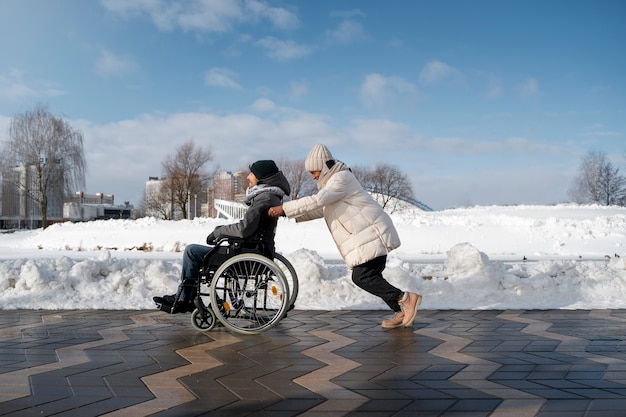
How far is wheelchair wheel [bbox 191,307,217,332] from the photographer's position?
16.2 ft

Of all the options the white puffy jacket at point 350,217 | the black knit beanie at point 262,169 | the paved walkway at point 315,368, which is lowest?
the paved walkway at point 315,368

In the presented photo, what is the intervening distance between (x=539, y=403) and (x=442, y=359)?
1037 mm

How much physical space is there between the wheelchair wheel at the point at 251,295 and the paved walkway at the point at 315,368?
0.51 feet

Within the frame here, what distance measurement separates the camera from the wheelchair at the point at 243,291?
480 cm

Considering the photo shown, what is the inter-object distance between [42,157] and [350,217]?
3859 cm

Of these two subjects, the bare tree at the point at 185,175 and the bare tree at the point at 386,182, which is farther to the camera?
the bare tree at the point at 386,182

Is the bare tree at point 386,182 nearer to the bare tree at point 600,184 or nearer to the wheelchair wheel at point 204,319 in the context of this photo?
the bare tree at point 600,184

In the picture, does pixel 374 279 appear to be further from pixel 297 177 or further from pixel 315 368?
pixel 297 177

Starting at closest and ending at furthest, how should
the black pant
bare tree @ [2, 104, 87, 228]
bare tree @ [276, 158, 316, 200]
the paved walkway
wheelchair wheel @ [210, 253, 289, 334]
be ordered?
the paved walkway < wheelchair wheel @ [210, 253, 289, 334] < the black pant < bare tree @ [2, 104, 87, 228] < bare tree @ [276, 158, 316, 200]

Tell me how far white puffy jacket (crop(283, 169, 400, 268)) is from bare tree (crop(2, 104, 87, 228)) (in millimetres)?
37425

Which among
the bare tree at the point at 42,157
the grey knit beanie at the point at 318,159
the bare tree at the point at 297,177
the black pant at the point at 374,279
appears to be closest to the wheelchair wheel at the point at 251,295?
the black pant at the point at 374,279

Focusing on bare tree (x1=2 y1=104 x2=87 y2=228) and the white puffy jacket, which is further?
bare tree (x1=2 y1=104 x2=87 y2=228)

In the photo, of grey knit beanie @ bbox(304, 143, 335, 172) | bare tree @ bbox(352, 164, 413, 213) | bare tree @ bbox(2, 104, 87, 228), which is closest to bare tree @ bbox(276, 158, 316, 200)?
bare tree @ bbox(352, 164, 413, 213)

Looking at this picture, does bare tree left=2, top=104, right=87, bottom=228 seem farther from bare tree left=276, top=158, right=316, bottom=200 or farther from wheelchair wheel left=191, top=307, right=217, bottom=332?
wheelchair wheel left=191, top=307, right=217, bottom=332
